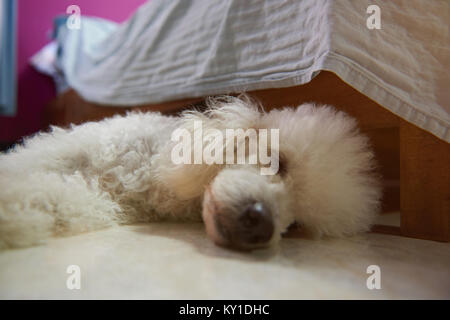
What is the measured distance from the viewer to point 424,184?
1139 millimetres

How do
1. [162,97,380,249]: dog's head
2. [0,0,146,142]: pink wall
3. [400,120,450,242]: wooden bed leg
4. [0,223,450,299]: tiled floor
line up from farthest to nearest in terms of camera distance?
[0,0,146,142]: pink wall, [400,120,450,242]: wooden bed leg, [162,97,380,249]: dog's head, [0,223,450,299]: tiled floor

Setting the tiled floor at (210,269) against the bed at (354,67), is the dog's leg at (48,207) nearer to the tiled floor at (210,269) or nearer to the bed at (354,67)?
the tiled floor at (210,269)

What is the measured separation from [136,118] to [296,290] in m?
0.92

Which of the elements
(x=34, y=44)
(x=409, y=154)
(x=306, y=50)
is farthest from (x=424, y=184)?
(x=34, y=44)

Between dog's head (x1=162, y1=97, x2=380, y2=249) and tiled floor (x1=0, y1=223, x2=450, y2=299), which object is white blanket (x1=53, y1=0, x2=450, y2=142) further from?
tiled floor (x1=0, y1=223, x2=450, y2=299)

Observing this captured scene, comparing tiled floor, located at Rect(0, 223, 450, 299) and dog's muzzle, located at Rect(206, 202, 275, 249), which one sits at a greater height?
dog's muzzle, located at Rect(206, 202, 275, 249)

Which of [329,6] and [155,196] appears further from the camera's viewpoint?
[155,196]

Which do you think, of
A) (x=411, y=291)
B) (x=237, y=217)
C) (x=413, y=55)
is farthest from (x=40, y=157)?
(x=413, y=55)

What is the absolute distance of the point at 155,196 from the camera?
1201mm

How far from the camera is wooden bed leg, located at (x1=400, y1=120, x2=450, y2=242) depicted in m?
1.10

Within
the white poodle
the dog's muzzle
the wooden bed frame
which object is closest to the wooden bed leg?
the wooden bed frame

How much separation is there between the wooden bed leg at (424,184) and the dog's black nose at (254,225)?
0.60 meters

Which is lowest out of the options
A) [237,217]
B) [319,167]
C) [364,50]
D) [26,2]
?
[237,217]

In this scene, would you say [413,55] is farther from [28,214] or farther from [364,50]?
[28,214]
